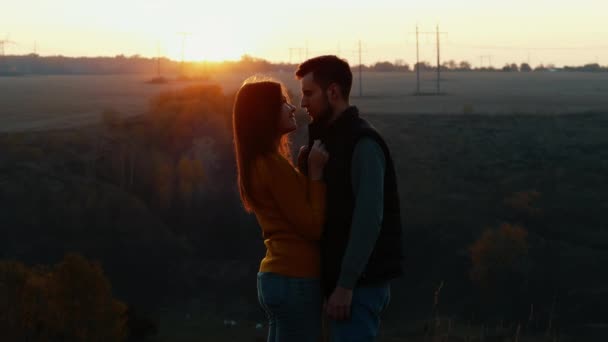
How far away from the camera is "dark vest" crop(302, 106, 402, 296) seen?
4.10 m

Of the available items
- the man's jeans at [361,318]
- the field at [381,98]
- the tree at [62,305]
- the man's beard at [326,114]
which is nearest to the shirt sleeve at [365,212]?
the man's jeans at [361,318]

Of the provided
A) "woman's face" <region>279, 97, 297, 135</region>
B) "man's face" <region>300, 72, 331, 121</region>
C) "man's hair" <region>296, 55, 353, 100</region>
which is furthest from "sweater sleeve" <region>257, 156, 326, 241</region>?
"man's hair" <region>296, 55, 353, 100</region>

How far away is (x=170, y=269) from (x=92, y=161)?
11.7 meters

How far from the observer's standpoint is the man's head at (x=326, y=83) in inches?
164

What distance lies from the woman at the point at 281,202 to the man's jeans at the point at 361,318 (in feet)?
0.49

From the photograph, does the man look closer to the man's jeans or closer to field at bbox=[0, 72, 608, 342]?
the man's jeans

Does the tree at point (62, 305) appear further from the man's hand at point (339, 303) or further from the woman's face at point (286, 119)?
the man's hand at point (339, 303)

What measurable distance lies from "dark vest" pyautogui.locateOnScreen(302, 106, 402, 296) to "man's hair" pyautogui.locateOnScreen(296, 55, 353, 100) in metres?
0.13

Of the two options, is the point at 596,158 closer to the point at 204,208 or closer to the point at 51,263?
the point at 204,208

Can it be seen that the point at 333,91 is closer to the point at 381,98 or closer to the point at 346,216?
the point at 346,216

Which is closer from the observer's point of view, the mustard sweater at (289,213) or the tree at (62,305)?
the mustard sweater at (289,213)

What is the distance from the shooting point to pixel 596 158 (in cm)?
4859

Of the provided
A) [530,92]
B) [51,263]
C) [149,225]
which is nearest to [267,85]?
[51,263]

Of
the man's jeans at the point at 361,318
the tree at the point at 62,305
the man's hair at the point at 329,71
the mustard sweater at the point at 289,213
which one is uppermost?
the man's hair at the point at 329,71
